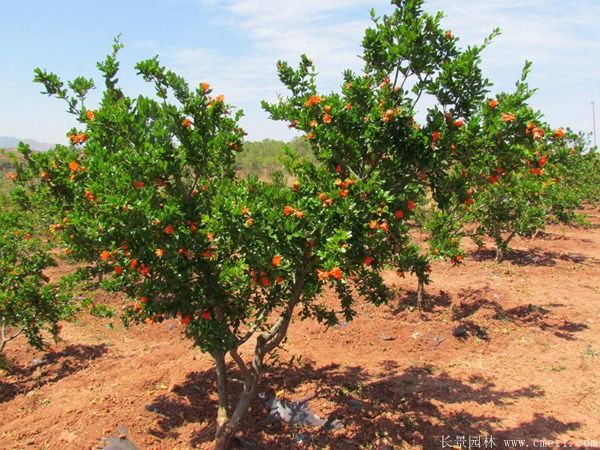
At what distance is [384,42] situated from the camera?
4699 millimetres

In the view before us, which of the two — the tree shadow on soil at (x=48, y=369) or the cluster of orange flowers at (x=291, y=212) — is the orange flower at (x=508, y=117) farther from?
the tree shadow on soil at (x=48, y=369)

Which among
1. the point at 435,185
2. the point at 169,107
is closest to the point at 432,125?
the point at 435,185

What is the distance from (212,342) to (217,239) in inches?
46.4

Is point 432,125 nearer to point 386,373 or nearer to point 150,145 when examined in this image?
point 150,145

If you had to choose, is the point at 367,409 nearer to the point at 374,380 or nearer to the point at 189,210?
the point at 374,380

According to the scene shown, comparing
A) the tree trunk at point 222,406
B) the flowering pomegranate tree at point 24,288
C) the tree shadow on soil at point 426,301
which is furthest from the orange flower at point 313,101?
the tree shadow on soil at point 426,301

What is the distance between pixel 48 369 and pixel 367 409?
6093mm

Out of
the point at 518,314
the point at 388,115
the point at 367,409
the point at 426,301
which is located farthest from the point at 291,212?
the point at 518,314

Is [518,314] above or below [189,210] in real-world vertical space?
below

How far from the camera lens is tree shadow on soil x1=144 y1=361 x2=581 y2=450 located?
581 cm

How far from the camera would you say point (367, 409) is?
634 centimetres

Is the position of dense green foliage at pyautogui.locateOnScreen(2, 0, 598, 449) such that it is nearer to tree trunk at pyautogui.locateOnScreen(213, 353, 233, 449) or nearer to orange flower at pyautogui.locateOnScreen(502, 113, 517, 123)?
orange flower at pyautogui.locateOnScreen(502, 113, 517, 123)

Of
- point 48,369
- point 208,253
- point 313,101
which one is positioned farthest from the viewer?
point 48,369

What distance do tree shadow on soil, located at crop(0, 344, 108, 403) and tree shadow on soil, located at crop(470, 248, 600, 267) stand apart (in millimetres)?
11463
